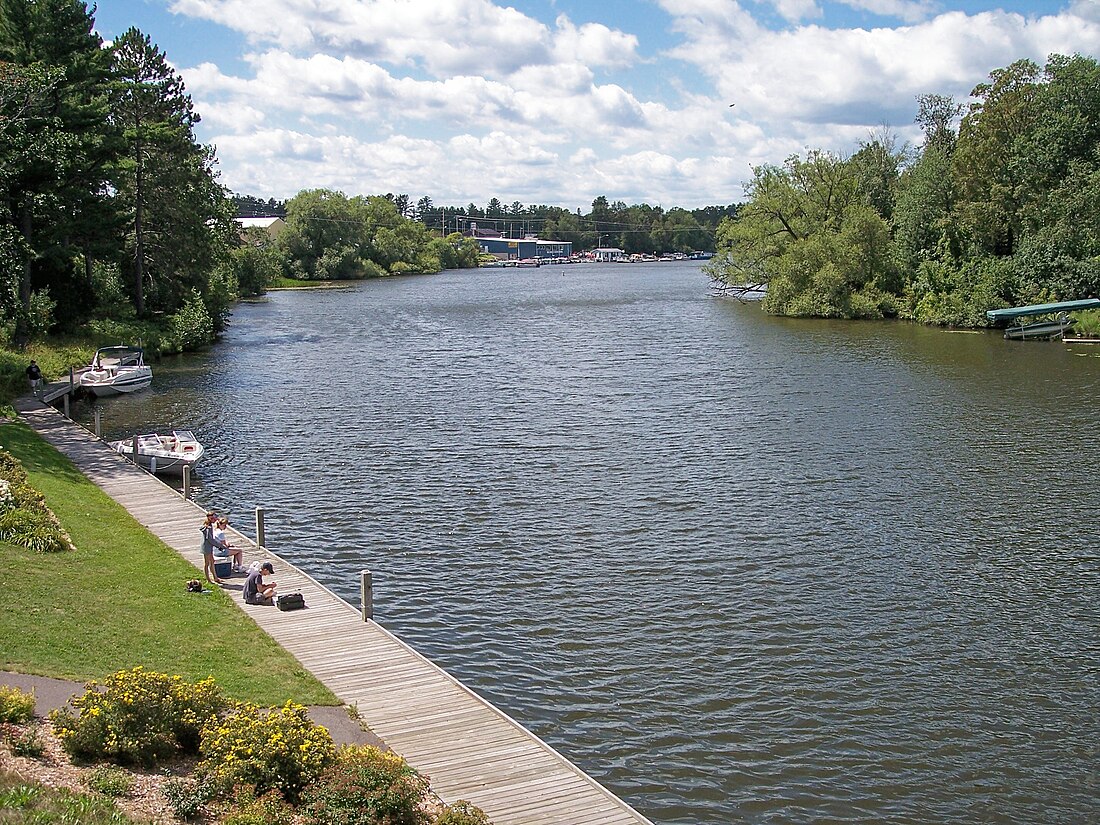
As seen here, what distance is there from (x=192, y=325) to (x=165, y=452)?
116 feet

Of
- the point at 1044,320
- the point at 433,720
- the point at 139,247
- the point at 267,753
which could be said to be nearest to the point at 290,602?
the point at 433,720

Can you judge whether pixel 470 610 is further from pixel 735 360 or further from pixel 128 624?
Result: pixel 735 360

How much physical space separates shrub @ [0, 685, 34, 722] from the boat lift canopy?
228ft

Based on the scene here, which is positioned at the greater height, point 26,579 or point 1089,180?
point 1089,180

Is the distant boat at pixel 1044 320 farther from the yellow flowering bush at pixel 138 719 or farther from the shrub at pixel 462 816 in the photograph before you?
the yellow flowering bush at pixel 138 719

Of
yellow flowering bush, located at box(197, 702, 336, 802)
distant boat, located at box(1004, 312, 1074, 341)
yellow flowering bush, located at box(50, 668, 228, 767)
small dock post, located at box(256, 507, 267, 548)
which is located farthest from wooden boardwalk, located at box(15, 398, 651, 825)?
distant boat, located at box(1004, 312, 1074, 341)

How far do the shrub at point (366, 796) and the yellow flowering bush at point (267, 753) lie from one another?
251 mm

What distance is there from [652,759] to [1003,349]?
57.0 m

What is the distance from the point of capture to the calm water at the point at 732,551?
1755cm

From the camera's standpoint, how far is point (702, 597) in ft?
79.2

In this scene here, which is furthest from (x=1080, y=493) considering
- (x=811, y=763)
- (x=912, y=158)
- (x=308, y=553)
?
(x=912, y=158)

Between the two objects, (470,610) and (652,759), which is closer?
(652,759)

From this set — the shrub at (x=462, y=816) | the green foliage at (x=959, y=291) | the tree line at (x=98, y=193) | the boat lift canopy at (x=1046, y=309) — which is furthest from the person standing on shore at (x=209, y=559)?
the green foliage at (x=959, y=291)

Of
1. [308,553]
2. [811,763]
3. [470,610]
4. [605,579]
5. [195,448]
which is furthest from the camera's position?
[195,448]
